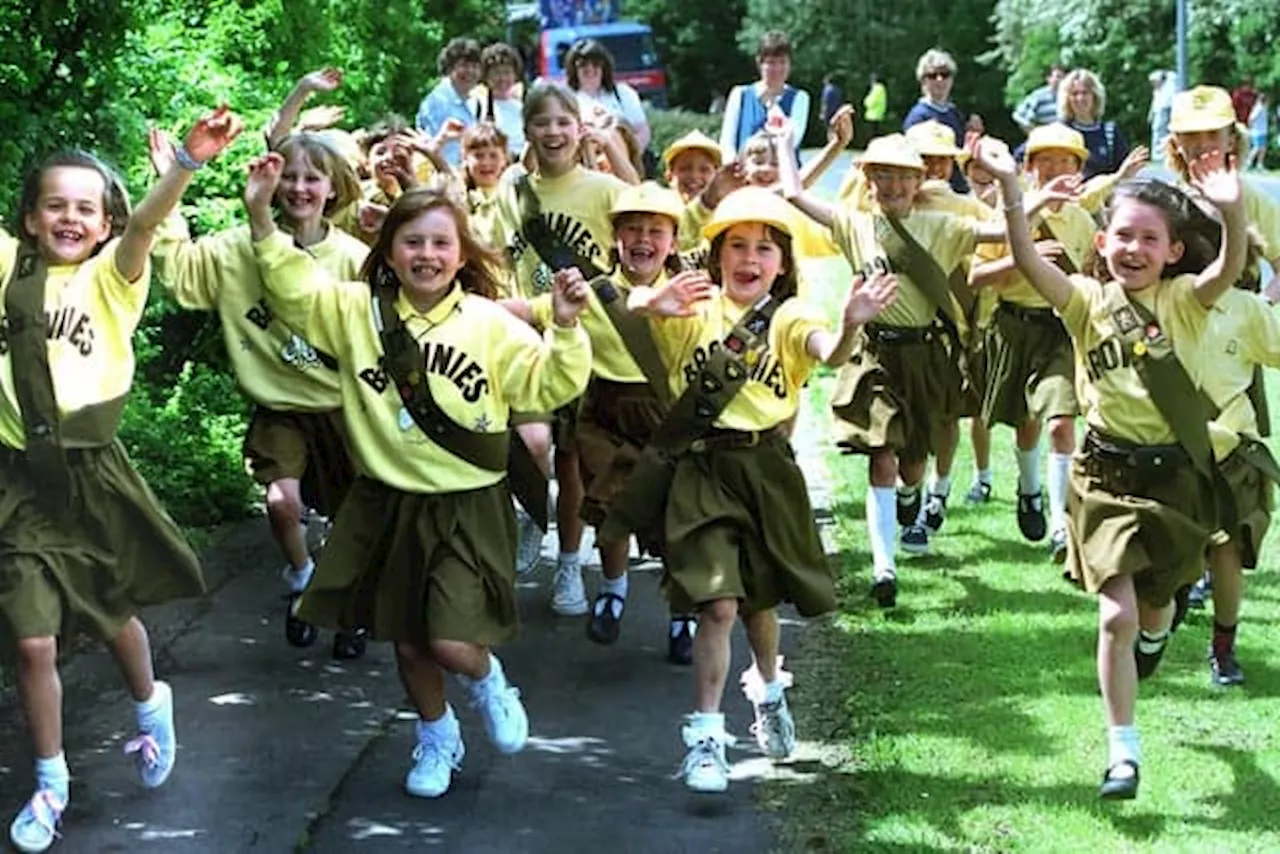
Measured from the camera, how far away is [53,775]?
551 cm

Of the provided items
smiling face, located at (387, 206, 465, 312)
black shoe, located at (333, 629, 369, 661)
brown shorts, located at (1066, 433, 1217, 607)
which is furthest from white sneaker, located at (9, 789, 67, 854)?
brown shorts, located at (1066, 433, 1217, 607)

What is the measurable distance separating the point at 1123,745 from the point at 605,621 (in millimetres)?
2378

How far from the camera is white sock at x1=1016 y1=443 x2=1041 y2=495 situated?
9.12 m

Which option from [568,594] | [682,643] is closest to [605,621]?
[682,643]

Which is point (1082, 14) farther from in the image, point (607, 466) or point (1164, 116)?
point (607, 466)

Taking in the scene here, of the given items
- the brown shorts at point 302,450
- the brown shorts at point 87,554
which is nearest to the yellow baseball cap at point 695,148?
the brown shorts at point 302,450

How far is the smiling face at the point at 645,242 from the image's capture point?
7000 millimetres

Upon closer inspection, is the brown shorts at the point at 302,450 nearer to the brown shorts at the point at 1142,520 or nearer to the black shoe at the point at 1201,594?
the brown shorts at the point at 1142,520

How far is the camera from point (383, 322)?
582cm

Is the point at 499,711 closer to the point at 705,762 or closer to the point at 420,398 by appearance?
the point at 705,762

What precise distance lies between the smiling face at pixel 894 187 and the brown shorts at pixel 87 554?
3373 millimetres

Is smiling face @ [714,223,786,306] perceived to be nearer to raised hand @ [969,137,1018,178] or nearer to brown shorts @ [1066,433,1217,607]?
raised hand @ [969,137,1018,178]

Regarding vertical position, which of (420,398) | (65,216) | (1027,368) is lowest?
(1027,368)

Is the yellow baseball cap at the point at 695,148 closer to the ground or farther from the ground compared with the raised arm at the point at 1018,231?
farther from the ground
